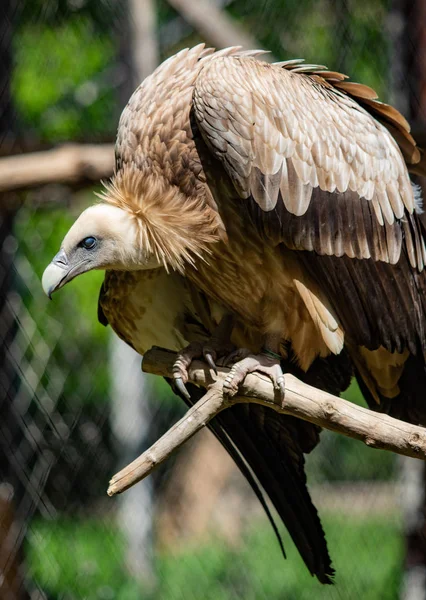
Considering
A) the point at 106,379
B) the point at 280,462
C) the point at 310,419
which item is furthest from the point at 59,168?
the point at 106,379

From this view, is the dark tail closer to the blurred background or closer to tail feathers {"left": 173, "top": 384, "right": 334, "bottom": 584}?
tail feathers {"left": 173, "top": 384, "right": 334, "bottom": 584}

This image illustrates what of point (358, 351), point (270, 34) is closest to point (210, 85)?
point (358, 351)

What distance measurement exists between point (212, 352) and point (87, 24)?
210cm

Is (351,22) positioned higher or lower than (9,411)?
higher

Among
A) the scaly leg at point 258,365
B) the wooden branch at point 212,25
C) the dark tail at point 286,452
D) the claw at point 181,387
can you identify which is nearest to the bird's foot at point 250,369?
the scaly leg at point 258,365

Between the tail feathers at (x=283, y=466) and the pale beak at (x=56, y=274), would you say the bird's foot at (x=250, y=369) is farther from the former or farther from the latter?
the pale beak at (x=56, y=274)

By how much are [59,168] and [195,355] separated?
1.19 metres

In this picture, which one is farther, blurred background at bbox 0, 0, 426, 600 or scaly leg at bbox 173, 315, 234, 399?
blurred background at bbox 0, 0, 426, 600

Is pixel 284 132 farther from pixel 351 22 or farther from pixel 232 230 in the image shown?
pixel 351 22

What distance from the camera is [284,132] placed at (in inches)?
91.1

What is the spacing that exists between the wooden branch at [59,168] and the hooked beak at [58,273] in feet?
3.49

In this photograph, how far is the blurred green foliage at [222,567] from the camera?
12.9ft

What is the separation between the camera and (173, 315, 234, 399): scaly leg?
7.83 ft

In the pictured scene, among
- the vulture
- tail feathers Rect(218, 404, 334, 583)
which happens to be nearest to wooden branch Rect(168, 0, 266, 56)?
the vulture
